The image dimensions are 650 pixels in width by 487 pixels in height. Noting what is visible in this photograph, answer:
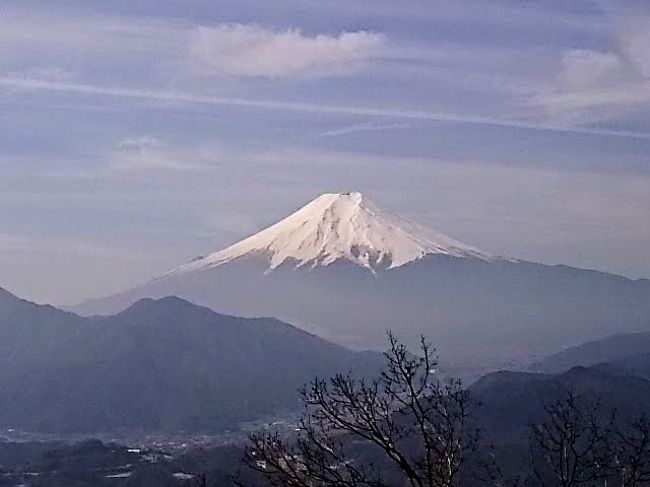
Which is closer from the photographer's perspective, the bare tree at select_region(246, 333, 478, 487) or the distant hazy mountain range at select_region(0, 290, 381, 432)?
the bare tree at select_region(246, 333, 478, 487)

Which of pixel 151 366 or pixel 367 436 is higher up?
pixel 367 436

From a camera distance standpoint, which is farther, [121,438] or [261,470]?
[121,438]

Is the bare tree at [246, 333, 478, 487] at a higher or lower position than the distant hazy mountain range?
higher

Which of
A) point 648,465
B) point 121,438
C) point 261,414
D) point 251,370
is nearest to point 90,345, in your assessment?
point 251,370

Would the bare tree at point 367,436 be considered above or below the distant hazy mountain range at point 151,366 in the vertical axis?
above

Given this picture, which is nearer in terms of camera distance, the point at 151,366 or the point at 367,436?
the point at 367,436

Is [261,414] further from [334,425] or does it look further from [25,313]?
[334,425]

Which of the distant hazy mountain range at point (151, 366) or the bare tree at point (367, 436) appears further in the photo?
the distant hazy mountain range at point (151, 366)

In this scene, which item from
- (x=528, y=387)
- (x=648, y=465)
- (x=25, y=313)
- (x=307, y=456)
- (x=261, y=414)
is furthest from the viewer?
(x=25, y=313)
